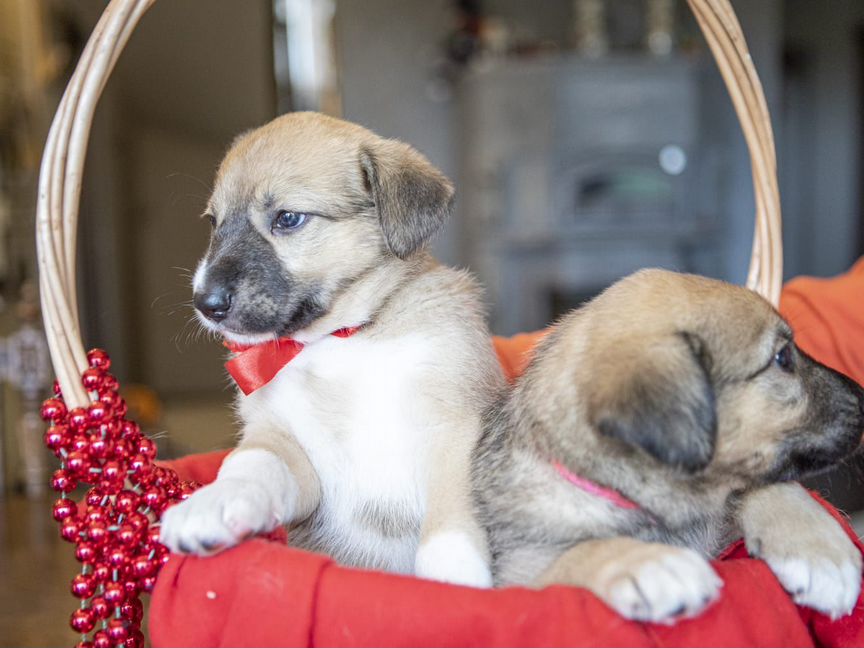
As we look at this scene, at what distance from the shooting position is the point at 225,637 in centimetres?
129

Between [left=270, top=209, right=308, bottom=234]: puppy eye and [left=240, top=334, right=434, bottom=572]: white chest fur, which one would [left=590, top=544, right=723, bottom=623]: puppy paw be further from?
[left=270, top=209, right=308, bottom=234]: puppy eye

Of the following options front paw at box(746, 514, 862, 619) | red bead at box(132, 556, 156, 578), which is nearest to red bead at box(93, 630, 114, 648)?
red bead at box(132, 556, 156, 578)

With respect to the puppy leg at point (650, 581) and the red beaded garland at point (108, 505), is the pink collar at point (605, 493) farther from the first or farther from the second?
the red beaded garland at point (108, 505)

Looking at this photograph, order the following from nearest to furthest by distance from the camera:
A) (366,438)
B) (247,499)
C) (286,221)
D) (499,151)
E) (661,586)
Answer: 1. (661,586)
2. (247,499)
3. (366,438)
4. (286,221)
5. (499,151)

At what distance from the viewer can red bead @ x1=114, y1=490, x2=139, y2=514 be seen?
1.59 meters

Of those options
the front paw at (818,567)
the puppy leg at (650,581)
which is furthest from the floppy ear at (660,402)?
the front paw at (818,567)

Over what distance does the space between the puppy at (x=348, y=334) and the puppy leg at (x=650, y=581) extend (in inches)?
15.9

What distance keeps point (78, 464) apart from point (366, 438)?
540mm

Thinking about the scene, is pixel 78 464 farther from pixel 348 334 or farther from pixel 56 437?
pixel 348 334

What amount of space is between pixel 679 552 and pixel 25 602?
290 cm

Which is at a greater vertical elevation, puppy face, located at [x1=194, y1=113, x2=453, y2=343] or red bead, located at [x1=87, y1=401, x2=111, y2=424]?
puppy face, located at [x1=194, y1=113, x2=453, y2=343]

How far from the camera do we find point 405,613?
1206 millimetres

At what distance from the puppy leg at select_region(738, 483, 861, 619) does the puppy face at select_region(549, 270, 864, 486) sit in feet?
0.15

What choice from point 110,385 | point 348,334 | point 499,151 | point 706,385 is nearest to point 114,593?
point 110,385
